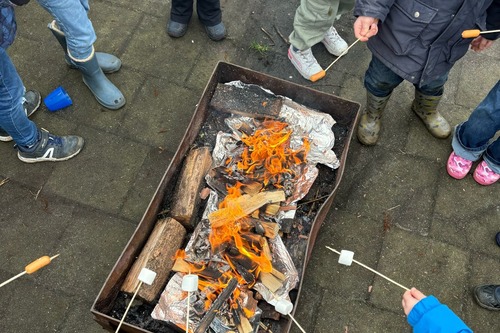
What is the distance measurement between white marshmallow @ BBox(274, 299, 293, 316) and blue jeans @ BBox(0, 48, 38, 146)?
207 centimetres

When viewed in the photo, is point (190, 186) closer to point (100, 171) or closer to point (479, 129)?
point (100, 171)

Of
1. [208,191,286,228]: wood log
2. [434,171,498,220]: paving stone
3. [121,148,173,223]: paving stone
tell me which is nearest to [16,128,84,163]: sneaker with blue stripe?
[121,148,173,223]: paving stone

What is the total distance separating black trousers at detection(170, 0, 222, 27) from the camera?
3926 millimetres

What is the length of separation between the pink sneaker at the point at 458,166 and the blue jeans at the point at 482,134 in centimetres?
4

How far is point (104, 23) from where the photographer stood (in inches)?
165

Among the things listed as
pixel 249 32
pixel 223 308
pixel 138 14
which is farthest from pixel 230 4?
pixel 223 308

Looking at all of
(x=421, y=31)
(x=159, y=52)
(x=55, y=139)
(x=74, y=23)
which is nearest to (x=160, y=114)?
(x=159, y=52)

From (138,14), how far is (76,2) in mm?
1316

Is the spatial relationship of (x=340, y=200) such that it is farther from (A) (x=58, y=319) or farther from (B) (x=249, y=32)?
(A) (x=58, y=319)

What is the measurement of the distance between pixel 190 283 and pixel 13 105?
1628 millimetres

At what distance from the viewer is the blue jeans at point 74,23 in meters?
2.92

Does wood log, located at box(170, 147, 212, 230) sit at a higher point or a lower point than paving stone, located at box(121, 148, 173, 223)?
higher

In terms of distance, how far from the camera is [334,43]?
4035 millimetres

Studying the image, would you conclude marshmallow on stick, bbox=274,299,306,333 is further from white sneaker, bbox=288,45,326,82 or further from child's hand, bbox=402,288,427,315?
white sneaker, bbox=288,45,326,82
